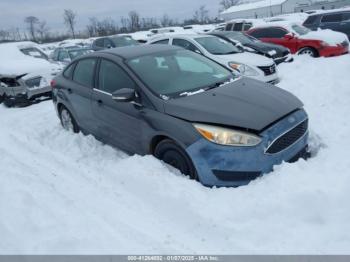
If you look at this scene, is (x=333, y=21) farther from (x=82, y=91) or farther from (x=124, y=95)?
(x=124, y=95)

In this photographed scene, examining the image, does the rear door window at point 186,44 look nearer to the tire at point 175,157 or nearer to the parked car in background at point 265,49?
the parked car in background at point 265,49

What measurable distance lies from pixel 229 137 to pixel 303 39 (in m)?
10.1

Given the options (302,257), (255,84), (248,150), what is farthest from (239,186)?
(255,84)

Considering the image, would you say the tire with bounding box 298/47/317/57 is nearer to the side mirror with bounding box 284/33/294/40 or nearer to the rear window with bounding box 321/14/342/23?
the side mirror with bounding box 284/33/294/40

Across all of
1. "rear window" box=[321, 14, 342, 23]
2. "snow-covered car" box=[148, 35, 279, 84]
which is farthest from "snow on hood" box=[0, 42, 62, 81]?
"rear window" box=[321, 14, 342, 23]

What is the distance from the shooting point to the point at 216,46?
9344 mm

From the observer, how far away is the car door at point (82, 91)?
5.15m

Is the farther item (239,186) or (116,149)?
(116,149)

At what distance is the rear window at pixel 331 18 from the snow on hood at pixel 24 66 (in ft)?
43.0

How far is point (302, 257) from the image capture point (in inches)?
103

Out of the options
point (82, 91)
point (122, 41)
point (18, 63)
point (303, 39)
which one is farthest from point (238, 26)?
point (82, 91)

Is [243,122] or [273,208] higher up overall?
[243,122]

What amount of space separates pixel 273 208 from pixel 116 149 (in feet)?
8.94

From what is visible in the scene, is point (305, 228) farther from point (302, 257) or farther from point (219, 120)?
point (219, 120)
